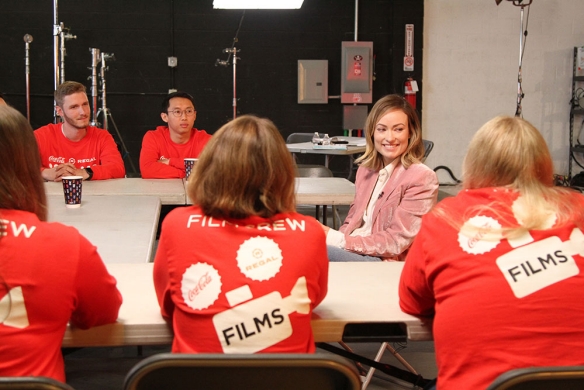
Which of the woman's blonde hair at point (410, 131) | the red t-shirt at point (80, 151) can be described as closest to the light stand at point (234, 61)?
the red t-shirt at point (80, 151)

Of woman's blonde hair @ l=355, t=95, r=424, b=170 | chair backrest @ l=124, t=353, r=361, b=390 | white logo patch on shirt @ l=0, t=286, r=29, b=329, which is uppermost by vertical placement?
woman's blonde hair @ l=355, t=95, r=424, b=170

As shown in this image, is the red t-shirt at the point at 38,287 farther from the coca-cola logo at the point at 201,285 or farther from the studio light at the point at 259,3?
the studio light at the point at 259,3

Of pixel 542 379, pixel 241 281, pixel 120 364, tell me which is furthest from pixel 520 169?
pixel 120 364

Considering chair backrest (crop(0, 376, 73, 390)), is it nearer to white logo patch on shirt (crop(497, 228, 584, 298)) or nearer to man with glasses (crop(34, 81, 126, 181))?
white logo patch on shirt (crop(497, 228, 584, 298))

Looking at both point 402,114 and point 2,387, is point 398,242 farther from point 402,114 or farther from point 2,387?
point 2,387

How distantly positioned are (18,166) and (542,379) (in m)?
1.04

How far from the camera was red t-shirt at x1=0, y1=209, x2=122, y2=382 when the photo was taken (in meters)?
1.21

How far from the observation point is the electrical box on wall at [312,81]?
7.71 metres

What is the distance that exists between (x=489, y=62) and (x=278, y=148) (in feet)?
23.5

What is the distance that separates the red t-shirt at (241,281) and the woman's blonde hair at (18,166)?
10.8 inches

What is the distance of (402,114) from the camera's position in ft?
8.45

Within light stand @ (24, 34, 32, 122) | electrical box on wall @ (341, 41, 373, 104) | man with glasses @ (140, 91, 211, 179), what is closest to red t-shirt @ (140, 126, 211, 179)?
man with glasses @ (140, 91, 211, 179)

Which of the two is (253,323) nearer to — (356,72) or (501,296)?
(501,296)

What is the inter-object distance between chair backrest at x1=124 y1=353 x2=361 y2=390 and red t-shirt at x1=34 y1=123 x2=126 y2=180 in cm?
283
